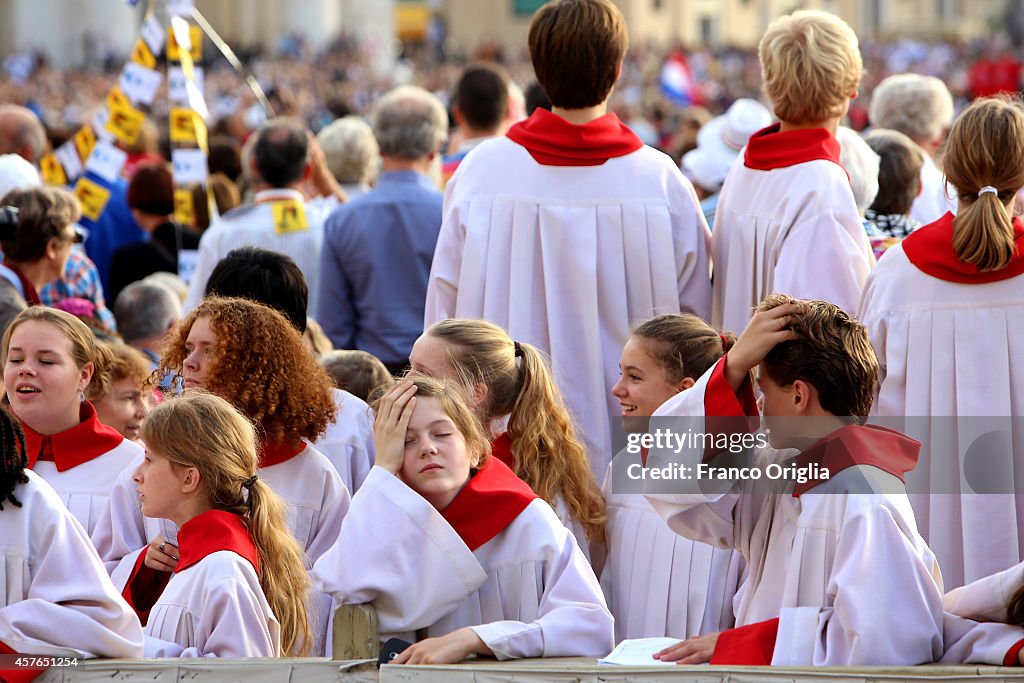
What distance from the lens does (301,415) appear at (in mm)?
4477

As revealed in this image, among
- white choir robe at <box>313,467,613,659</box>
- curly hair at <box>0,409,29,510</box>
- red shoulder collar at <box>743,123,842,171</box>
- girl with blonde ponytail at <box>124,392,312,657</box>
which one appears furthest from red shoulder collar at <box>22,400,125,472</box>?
red shoulder collar at <box>743,123,842,171</box>

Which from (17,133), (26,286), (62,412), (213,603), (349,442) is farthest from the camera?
(17,133)

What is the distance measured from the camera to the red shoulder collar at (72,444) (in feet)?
15.4

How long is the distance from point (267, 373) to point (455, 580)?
1.20 m

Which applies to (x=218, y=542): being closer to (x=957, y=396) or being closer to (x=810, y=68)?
(x=957, y=396)

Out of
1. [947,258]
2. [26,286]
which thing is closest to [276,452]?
[947,258]

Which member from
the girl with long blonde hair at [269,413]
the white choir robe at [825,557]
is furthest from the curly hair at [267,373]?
the white choir robe at [825,557]

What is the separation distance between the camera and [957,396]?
14.6 ft

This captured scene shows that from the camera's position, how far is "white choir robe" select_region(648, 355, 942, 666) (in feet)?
10.5

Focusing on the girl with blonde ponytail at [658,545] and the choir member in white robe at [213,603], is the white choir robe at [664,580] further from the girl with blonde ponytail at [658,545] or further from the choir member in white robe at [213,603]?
the choir member in white robe at [213,603]

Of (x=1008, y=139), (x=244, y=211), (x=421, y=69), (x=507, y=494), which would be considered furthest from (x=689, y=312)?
(x=421, y=69)

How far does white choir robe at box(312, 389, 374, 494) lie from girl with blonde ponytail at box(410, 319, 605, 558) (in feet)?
1.73

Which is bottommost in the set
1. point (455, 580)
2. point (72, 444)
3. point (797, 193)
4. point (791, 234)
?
point (455, 580)

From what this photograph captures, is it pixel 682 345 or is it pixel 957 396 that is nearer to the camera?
pixel 682 345
